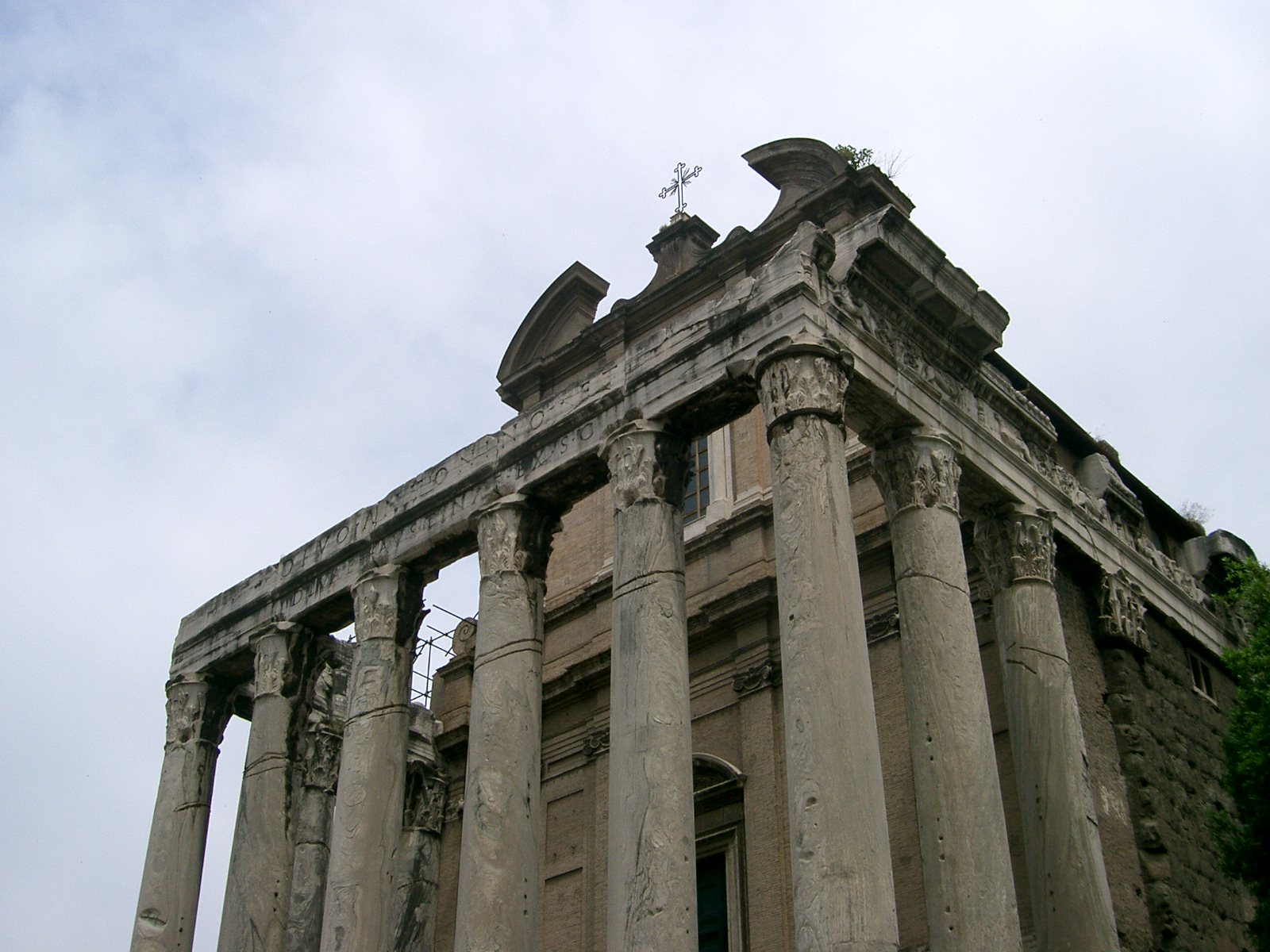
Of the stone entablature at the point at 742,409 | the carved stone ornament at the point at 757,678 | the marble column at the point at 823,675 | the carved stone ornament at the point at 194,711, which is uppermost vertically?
the stone entablature at the point at 742,409

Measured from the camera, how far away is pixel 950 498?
541 inches

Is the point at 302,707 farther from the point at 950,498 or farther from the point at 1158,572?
the point at 1158,572

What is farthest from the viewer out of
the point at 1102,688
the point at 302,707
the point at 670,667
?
the point at 302,707

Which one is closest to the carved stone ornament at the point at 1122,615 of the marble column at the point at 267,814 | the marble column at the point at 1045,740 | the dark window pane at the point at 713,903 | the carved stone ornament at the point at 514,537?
the marble column at the point at 1045,740

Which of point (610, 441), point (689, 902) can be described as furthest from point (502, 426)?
point (689, 902)

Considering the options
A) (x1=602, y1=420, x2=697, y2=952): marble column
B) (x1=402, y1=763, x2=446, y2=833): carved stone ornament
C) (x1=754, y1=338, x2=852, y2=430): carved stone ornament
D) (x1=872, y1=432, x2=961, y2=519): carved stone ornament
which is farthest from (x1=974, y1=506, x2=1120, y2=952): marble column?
(x1=402, y1=763, x2=446, y2=833): carved stone ornament

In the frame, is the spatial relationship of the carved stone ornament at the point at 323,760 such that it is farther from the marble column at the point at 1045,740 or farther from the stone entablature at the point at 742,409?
the marble column at the point at 1045,740

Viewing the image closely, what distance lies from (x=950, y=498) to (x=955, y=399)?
1559mm

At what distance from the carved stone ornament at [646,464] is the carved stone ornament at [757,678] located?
12.7 feet

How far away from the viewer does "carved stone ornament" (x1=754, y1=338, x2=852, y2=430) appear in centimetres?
1270

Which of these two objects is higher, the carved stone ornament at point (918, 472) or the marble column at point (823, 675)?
the carved stone ornament at point (918, 472)

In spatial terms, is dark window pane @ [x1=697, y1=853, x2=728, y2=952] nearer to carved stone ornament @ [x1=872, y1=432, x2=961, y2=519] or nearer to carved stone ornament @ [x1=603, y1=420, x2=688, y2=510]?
carved stone ornament @ [x1=603, y1=420, x2=688, y2=510]

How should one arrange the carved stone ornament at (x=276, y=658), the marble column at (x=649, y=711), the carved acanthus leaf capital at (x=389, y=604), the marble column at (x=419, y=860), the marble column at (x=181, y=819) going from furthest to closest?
1. the marble column at (x=419, y=860)
2. the carved stone ornament at (x=276, y=658)
3. the marble column at (x=181, y=819)
4. the carved acanthus leaf capital at (x=389, y=604)
5. the marble column at (x=649, y=711)

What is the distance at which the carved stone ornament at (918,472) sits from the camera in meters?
13.7
